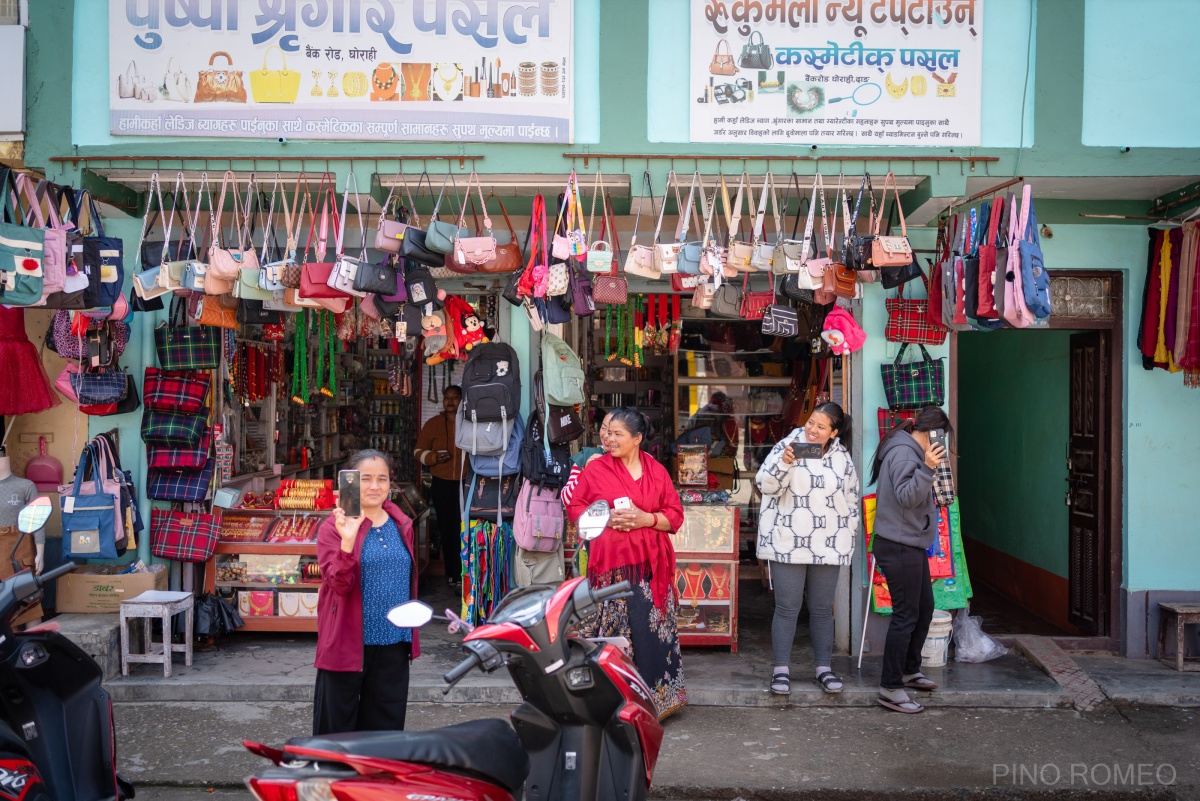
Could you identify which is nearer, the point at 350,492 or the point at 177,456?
the point at 350,492

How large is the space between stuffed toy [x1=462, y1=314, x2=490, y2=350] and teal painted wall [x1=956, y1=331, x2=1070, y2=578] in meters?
4.81

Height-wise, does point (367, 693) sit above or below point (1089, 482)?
below

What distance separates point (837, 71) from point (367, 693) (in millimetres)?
Result: 4759

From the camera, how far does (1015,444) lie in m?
8.92

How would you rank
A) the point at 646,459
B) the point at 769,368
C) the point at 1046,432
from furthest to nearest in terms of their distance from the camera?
1. the point at 769,368
2. the point at 1046,432
3. the point at 646,459

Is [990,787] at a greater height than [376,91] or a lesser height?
lesser

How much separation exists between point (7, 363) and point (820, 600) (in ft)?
18.2

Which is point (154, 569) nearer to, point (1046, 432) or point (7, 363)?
point (7, 363)

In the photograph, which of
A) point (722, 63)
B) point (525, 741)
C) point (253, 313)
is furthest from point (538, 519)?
point (525, 741)

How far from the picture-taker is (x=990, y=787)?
4703 millimetres

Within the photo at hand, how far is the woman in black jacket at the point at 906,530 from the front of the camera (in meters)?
5.58

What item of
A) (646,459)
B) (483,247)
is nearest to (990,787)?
(646,459)

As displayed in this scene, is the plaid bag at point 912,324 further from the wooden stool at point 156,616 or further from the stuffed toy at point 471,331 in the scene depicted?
the wooden stool at point 156,616

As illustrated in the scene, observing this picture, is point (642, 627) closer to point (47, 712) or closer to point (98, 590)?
point (47, 712)
